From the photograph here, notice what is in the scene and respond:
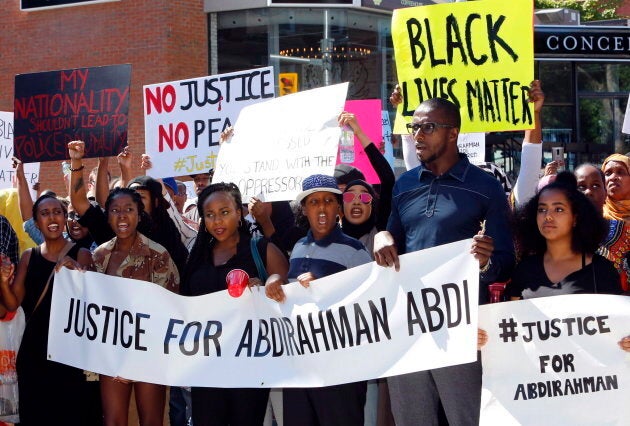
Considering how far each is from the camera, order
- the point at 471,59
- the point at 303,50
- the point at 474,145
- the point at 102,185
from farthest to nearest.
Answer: the point at 303,50 → the point at 474,145 → the point at 102,185 → the point at 471,59

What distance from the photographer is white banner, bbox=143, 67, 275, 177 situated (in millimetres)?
7777

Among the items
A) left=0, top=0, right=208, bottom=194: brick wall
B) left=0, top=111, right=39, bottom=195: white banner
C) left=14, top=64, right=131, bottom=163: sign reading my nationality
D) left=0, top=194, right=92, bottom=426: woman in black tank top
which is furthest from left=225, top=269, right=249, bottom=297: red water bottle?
left=0, top=0, right=208, bottom=194: brick wall

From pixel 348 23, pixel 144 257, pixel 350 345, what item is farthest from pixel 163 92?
pixel 348 23

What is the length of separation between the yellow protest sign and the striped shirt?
43.0 inches

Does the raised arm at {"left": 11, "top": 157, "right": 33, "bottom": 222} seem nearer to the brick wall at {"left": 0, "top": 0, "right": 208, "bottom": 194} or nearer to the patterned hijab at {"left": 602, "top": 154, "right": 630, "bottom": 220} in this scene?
the patterned hijab at {"left": 602, "top": 154, "right": 630, "bottom": 220}

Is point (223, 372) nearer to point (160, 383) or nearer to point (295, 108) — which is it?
point (160, 383)

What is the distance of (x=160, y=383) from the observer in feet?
19.1

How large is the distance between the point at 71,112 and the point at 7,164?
2.01m

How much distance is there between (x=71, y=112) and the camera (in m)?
7.88

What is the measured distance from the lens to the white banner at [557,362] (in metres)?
4.72

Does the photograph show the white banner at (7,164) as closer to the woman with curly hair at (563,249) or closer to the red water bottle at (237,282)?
the red water bottle at (237,282)

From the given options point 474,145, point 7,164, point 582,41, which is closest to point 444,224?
point 7,164

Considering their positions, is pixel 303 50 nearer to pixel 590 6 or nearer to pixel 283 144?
pixel 590 6

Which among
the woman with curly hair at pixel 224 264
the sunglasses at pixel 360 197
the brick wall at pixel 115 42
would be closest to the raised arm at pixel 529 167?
the sunglasses at pixel 360 197
